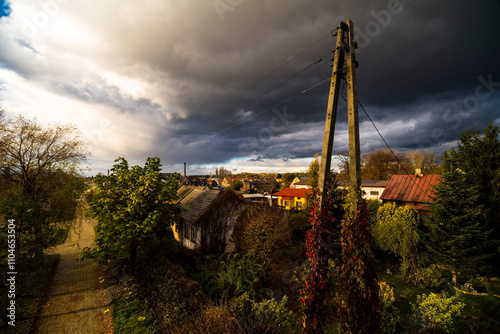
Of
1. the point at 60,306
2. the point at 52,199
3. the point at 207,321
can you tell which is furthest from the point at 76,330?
the point at 52,199

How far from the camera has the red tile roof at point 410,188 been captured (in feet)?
69.0

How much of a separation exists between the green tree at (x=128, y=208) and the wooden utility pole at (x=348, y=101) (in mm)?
8771

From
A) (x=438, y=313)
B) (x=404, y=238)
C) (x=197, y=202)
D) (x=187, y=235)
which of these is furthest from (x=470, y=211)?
(x=187, y=235)

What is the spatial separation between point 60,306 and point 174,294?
5.66 m

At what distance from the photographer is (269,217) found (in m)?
12.4

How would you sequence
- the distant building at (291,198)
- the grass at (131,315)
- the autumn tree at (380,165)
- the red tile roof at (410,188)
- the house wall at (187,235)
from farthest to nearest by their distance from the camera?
the autumn tree at (380,165) → the distant building at (291,198) → the red tile roof at (410,188) → the house wall at (187,235) → the grass at (131,315)

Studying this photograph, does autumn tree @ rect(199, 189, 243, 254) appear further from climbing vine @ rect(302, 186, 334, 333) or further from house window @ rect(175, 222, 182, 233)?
climbing vine @ rect(302, 186, 334, 333)

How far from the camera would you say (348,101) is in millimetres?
4863

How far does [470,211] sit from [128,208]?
1877 cm

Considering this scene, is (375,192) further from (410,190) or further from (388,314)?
(388,314)

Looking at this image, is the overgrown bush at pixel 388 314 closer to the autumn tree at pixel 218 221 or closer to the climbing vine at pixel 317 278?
the climbing vine at pixel 317 278

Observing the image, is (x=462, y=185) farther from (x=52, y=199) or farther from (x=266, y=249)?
(x=52, y=199)

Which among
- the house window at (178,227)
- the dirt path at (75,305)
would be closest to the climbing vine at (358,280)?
the dirt path at (75,305)

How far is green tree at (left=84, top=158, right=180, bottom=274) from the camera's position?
9711 mm
